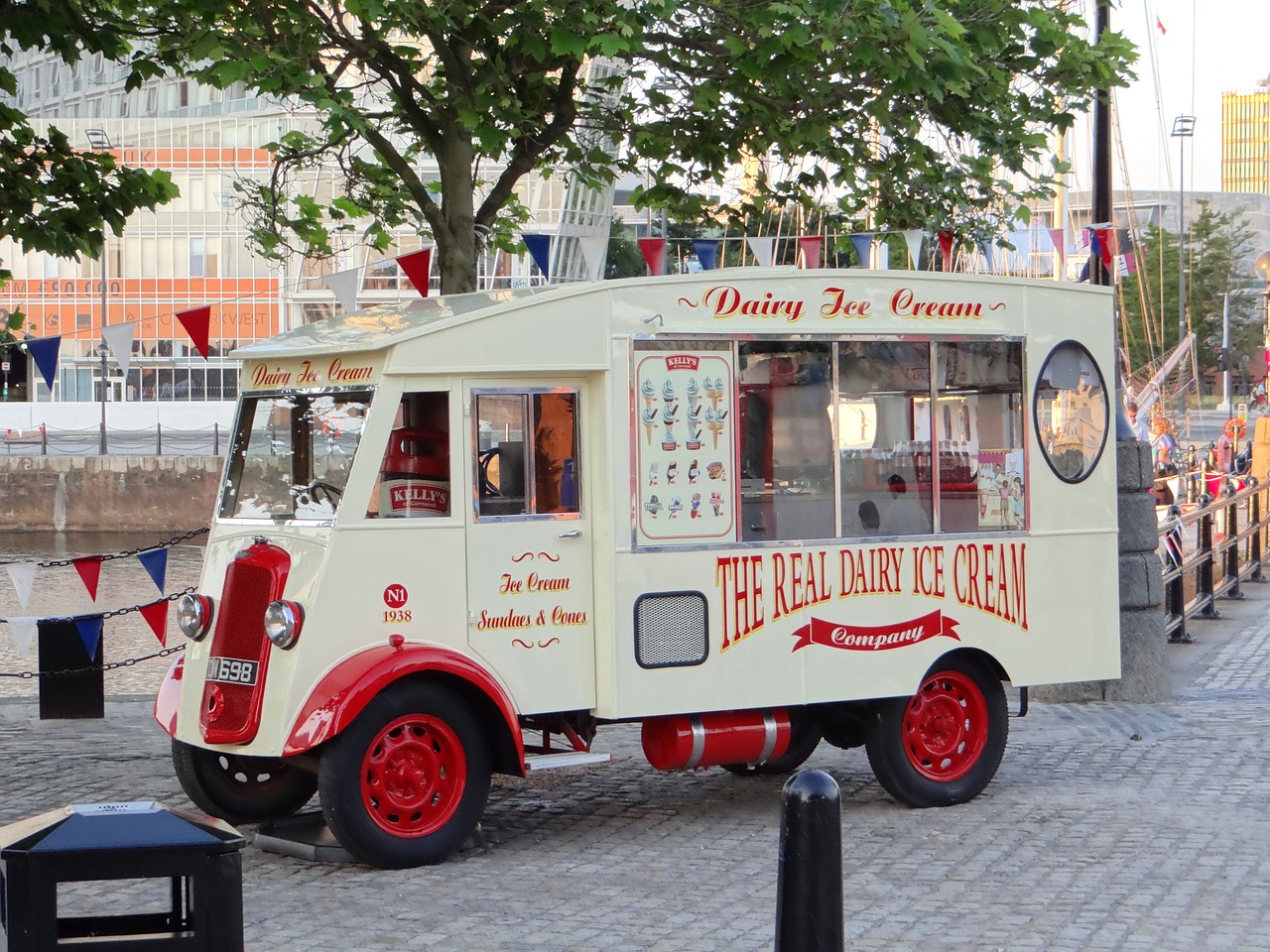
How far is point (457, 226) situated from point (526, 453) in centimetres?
354

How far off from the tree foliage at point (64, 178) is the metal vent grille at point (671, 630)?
5134mm

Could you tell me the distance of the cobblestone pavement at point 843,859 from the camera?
6.93 meters

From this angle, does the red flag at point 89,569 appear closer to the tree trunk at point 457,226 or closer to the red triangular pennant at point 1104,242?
the tree trunk at point 457,226

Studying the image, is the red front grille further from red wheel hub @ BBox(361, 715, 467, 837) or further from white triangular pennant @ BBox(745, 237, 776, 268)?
white triangular pennant @ BBox(745, 237, 776, 268)

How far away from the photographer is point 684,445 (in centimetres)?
880

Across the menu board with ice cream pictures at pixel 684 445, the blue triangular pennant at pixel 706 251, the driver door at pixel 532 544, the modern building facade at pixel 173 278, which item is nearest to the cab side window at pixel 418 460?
the driver door at pixel 532 544

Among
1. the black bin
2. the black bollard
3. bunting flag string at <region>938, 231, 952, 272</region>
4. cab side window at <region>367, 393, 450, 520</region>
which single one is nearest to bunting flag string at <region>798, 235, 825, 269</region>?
bunting flag string at <region>938, 231, 952, 272</region>

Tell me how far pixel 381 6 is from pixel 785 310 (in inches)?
120

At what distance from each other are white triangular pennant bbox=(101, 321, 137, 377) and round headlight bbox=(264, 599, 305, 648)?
492 cm

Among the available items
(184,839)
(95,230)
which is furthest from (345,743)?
(95,230)

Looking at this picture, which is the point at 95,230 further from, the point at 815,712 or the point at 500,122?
the point at 815,712

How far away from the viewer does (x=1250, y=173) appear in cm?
18200

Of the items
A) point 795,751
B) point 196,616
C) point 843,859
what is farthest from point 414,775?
point 795,751

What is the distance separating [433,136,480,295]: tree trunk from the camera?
11641mm
